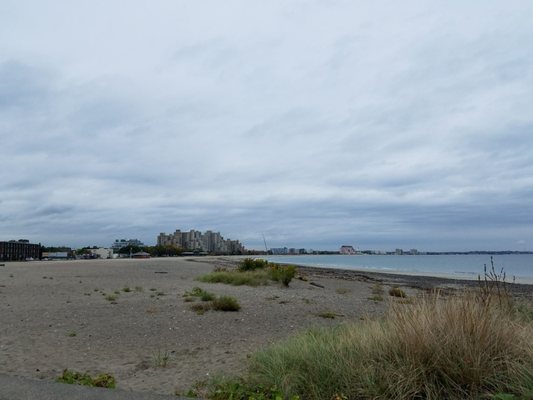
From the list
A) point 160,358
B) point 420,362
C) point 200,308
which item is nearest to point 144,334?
point 160,358

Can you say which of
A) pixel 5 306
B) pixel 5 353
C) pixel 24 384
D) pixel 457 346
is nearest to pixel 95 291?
pixel 5 306

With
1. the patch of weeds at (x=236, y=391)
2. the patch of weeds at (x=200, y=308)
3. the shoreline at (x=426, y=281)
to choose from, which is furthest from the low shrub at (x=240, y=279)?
the patch of weeds at (x=236, y=391)

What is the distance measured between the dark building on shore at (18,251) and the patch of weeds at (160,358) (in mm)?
128548

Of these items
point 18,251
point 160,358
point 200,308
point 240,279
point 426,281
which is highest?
point 18,251

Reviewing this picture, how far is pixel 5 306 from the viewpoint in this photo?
45.3ft

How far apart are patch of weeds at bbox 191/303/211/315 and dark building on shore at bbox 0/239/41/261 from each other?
123985 mm

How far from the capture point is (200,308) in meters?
12.5

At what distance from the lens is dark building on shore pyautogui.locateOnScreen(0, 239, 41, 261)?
12219 centimetres

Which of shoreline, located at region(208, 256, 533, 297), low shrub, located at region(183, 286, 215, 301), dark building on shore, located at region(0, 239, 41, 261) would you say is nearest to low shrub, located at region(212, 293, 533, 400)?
low shrub, located at region(183, 286, 215, 301)

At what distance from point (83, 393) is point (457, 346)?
3.63 m

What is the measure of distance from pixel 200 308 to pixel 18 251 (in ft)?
449

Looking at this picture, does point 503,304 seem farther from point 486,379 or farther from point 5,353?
point 5,353

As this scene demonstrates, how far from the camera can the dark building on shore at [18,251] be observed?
122 meters

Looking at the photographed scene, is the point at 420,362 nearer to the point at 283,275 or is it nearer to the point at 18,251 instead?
the point at 283,275
